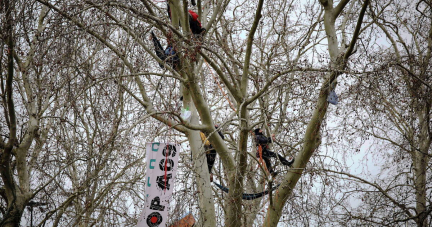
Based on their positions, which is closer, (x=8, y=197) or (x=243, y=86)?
(x=243, y=86)

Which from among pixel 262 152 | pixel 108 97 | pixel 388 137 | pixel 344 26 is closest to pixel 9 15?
pixel 108 97

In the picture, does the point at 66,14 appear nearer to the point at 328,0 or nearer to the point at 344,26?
the point at 328,0

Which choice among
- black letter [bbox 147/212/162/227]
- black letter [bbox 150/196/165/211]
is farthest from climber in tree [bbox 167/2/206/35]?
black letter [bbox 147/212/162/227]

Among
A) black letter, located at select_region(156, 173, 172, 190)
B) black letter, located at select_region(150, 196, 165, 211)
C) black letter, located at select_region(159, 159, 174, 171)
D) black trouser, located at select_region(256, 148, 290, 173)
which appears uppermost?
black trouser, located at select_region(256, 148, 290, 173)

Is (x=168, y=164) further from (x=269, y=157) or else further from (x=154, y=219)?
(x=269, y=157)

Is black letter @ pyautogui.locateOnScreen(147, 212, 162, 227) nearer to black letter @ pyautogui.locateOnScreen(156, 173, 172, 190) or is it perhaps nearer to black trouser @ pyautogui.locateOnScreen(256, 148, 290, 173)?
black letter @ pyautogui.locateOnScreen(156, 173, 172, 190)

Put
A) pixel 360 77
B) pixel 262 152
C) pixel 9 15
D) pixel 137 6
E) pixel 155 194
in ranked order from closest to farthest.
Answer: pixel 9 15
pixel 360 77
pixel 137 6
pixel 155 194
pixel 262 152

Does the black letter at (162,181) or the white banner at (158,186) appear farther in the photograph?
the black letter at (162,181)

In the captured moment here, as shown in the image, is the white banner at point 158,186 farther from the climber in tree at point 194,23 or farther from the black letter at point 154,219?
the climber in tree at point 194,23

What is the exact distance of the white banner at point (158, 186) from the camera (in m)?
5.68

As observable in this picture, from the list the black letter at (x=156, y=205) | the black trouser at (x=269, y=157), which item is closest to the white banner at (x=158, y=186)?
the black letter at (x=156, y=205)

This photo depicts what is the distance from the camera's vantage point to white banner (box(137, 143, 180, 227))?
5.68m

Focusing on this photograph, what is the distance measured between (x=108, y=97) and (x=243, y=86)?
2048mm

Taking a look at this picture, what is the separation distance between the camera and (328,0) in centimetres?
621
